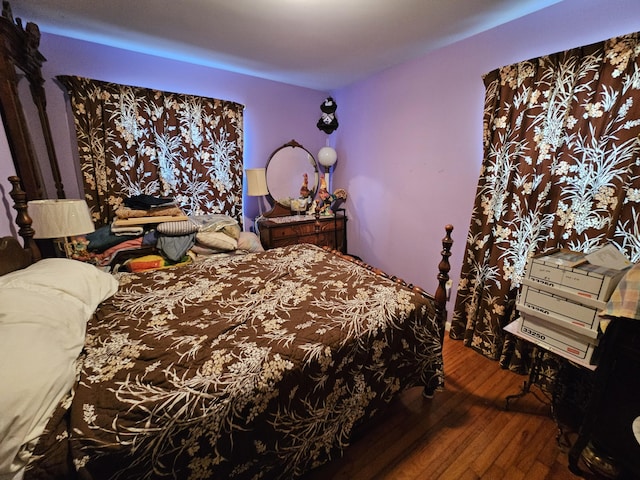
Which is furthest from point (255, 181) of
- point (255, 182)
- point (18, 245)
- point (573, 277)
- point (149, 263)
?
point (573, 277)

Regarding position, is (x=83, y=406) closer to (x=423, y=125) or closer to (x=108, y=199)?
(x=108, y=199)

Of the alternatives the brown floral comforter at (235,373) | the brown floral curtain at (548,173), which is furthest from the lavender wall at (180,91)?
the brown floral curtain at (548,173)

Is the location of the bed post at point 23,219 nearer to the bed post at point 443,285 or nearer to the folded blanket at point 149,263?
the folded blanket at point 149,263

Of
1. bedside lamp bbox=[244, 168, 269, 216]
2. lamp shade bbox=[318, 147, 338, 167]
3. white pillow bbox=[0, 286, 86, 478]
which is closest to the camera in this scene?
white pillow bbox=[0, 286, 86, 478]

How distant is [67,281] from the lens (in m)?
1.23

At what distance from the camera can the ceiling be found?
169cm

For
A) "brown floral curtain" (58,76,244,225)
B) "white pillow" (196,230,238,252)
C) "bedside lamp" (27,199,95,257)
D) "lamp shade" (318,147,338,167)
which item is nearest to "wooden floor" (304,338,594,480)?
"white pillow" (196,230,238,252)

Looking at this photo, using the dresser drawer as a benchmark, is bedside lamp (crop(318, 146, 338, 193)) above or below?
above

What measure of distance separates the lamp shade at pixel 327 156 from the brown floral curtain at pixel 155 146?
3.53ft

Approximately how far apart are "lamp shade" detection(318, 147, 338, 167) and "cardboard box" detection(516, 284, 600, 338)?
103 inches

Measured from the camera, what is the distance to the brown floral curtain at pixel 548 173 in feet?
4.70

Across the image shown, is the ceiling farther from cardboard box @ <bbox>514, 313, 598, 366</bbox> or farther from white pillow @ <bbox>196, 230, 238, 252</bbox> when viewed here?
cardboard box @ <bbox>514, 313, 598, 366</bbox>

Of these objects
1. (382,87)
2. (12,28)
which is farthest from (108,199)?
(382,87)

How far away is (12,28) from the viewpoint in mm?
1550
